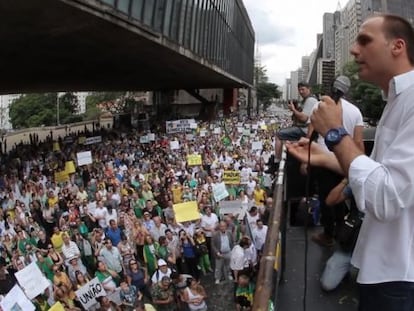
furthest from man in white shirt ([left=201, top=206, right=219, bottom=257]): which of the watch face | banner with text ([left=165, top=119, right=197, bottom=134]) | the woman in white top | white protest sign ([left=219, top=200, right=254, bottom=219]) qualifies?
banner with text ([left=165, top=119, right=197, bottom=134])

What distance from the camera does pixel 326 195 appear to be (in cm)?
456

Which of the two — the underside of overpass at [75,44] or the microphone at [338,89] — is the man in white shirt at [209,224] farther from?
the microphone at [338,89]

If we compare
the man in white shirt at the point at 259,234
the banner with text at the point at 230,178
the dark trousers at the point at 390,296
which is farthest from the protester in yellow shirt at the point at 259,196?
the dark trousers at the point at 390,296

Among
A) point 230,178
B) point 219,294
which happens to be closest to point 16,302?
point 219,294

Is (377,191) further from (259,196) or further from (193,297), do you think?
(259,196)

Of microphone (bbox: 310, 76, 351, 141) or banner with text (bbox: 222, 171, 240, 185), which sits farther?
banner with text (bbox: 222, 171, 240, 185)

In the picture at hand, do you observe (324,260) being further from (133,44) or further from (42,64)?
(42,64)

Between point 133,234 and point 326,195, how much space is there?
813 cm

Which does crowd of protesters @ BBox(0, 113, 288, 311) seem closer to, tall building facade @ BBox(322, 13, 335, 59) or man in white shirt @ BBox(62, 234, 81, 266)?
man in white shirt @ BBox(62, 234, 81, 266)

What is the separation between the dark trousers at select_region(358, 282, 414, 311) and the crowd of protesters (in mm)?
6450

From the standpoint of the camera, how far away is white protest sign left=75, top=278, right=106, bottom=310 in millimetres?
9117

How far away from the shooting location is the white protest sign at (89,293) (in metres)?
9.12

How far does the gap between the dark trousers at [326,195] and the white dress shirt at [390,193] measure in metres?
2.37

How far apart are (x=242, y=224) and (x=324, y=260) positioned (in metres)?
7.39
